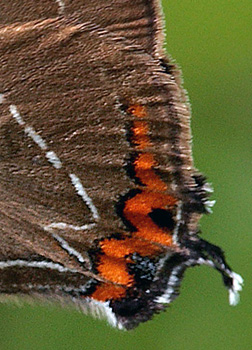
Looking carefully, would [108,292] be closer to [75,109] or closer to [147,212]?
[147,212]

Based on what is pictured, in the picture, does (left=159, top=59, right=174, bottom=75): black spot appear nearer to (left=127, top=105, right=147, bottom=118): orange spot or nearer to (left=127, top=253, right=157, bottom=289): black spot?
(left=127, top=105, right=147, bottom=118): orange spot

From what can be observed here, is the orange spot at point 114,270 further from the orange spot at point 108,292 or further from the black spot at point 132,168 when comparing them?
→ the black spot at point 132,168

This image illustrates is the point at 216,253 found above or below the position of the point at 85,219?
below

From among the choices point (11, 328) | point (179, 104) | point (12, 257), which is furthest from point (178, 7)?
point (11, 328)

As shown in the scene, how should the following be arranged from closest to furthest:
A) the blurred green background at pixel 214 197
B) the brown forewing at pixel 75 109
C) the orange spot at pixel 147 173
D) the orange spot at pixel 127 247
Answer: the brown forewing at pixel 75 109 < the orange spot at pixel 147 173 < the orange spot at pixel 127 247 < the blurred green background at pixel 214 197

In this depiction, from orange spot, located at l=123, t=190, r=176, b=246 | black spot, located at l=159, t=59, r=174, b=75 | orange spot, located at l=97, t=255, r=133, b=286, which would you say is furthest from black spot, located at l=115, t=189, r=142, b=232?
black spot, located at l=159, t=59, r=174, b=75

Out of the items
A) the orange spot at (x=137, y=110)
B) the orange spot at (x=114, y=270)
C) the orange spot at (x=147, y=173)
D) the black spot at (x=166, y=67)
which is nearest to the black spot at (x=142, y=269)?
the orange spot at (x=114, y=270)

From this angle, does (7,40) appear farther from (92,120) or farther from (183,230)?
(183,230)
